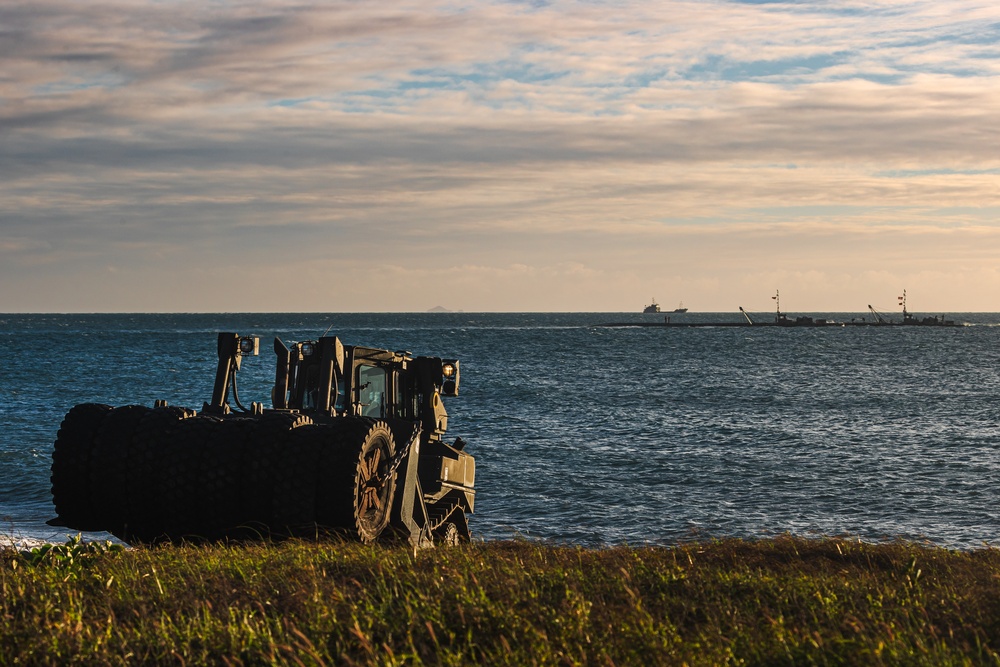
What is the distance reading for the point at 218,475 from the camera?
1115 cm

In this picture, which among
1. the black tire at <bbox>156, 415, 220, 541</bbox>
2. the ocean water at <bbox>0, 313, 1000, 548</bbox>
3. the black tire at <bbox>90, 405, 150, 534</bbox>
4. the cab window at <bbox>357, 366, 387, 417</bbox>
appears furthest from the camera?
the ocean water at <bbox>0, 313, 1000, 548</bbox>

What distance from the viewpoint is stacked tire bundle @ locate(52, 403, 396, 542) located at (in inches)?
433

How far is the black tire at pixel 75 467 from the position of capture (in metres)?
11.7

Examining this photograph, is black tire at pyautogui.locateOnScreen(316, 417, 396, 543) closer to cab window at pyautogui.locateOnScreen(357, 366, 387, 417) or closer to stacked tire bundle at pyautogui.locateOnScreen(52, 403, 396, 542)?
stacked tire bundle at pyautogui.locateOnScreen(52, 403, 396, 542)

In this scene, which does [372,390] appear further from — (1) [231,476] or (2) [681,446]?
(2) [681,446]

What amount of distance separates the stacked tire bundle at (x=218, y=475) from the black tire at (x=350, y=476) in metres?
0.01

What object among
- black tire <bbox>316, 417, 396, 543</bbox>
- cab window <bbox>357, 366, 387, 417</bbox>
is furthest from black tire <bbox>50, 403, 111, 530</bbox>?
cab window <bbox>357, 366, 387, 417</bbox>

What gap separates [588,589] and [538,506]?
14853 mm

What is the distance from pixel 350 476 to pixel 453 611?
3.60m

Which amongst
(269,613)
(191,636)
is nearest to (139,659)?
(191,636)

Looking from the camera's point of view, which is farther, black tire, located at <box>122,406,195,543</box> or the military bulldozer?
black tire, located at <box>122,406,195,543</box>

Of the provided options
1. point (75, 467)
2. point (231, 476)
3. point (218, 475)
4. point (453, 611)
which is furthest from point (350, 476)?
point (453, 611)

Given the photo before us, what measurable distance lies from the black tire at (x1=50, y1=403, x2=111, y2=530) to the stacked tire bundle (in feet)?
0.04

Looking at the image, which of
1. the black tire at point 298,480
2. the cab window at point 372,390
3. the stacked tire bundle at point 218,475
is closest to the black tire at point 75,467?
the stacked tire bundle at point 218,475
